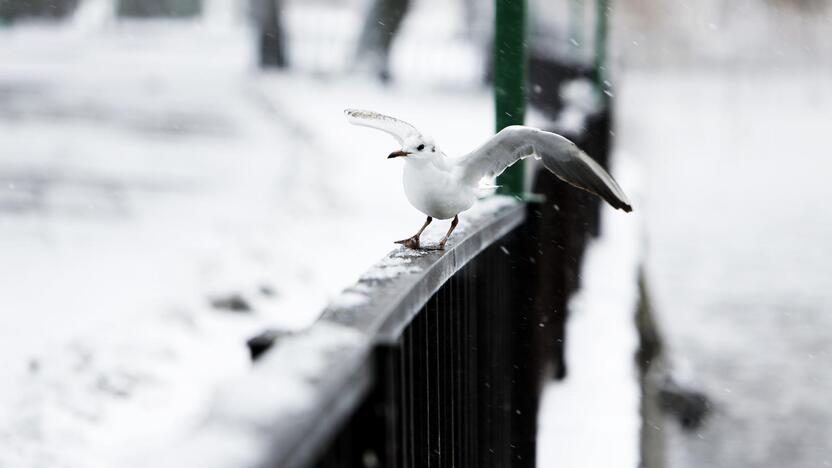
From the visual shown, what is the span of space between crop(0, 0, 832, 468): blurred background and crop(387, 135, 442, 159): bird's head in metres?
0.63

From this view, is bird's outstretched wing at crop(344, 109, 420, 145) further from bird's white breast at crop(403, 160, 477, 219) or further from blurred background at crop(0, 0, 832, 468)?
blurred background at crop(0, 0, 832, 468)

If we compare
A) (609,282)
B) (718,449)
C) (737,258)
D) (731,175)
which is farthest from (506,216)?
(731,175)

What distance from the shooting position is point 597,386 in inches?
208

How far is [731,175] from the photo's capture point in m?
28.5

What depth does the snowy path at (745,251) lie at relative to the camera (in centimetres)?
1073

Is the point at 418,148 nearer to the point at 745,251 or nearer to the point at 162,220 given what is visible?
the point at 162,220

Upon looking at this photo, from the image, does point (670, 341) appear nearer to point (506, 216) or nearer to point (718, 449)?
point (718, 449)

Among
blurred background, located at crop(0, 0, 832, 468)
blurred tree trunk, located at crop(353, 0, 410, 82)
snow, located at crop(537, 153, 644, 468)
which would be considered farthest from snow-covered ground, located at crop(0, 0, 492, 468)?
snow, located at crop(537, 153, 644, 468)

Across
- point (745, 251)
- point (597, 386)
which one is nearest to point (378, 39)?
point (745, 251)

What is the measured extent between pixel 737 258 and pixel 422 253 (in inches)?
662

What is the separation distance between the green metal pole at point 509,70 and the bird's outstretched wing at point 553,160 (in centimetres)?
138

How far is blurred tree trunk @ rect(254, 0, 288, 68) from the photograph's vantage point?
20.5 metres

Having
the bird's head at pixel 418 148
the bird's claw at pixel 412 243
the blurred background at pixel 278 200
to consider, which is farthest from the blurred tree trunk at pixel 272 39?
the bird's head at pixel 418 148

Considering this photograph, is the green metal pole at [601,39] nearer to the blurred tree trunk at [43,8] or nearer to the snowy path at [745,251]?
the snowy path at [745,251]
